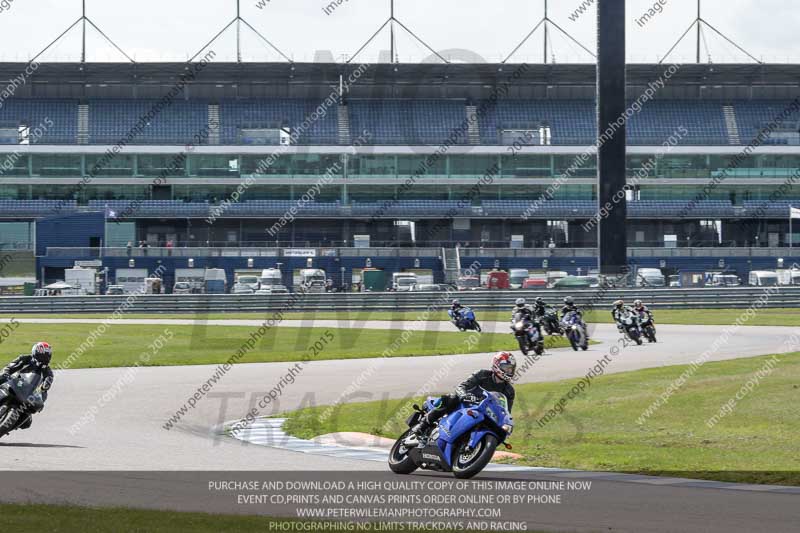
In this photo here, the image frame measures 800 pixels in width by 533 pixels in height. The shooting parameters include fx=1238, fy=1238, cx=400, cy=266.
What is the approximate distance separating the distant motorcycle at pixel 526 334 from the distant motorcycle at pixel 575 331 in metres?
1.69

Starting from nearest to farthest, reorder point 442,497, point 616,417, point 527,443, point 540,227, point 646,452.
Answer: point 442,497, point 646,452, point 527,443, point 616,417, point 540,227

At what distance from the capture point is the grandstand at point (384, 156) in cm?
8556

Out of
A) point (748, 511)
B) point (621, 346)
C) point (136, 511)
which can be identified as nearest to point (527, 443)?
point (748, 511)

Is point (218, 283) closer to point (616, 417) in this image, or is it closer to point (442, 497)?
point (616, 417)

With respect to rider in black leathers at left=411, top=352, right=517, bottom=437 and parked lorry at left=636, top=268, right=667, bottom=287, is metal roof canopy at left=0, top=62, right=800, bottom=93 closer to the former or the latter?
parked lorry at left=636, top=268, right=667, bottom=287

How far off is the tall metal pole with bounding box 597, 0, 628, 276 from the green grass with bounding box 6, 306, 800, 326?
4415 millimetres

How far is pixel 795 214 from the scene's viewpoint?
70000mm

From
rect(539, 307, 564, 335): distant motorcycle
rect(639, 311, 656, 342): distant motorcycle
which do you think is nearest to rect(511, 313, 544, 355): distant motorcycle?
rect(539, 307, 564, 335): distant motorcycle

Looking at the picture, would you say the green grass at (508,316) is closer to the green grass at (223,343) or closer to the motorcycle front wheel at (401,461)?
the green grass at (223,343)

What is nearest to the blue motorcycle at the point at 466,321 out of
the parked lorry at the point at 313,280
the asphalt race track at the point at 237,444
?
the asphalt race track at the point at 237,444

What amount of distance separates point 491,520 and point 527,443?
21.7 feet

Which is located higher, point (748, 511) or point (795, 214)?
point (795, 214)

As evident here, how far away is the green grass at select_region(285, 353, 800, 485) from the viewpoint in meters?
14.9

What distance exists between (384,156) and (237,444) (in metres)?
70.6
